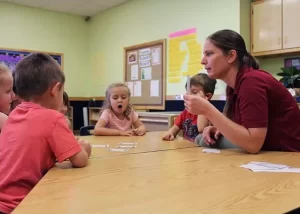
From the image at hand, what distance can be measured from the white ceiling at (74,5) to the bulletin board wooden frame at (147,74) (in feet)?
2.58

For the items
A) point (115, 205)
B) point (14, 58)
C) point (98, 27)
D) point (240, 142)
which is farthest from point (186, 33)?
point (115, 205)

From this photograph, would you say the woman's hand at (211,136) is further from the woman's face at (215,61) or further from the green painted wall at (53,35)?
the green painted wall at (53,35)

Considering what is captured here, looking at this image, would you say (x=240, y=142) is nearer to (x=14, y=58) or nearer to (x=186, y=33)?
(x=186, y=33)

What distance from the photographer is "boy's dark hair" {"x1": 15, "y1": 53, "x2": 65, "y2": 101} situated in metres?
1.12

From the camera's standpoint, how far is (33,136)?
1.00 meters

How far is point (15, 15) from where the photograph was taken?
5273 millimetres

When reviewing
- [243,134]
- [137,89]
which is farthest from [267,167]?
[137,89]

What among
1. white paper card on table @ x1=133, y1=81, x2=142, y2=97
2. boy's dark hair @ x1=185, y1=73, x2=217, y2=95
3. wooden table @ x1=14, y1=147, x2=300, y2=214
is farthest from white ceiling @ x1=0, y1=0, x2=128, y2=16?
wooden table @ x1=14, y1=147, x2=300, y2=214

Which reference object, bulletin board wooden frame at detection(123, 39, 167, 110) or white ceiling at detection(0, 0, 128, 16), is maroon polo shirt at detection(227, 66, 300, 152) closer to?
bulletin board wooden frame at detection(123, 39, 167, 110)

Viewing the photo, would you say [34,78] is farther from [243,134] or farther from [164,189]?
[243,134]

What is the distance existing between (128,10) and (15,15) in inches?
68.8

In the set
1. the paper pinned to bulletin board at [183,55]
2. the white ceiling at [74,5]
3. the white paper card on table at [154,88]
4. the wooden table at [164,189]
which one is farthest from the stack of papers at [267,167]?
the white ceiling at [74,5]

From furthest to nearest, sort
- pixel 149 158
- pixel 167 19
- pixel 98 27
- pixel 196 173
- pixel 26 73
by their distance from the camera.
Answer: pixel 98 27, pixel 167 19, pixel 149 158, pixel 26 73, pixel 196 173

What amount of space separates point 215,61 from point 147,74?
345 cm
